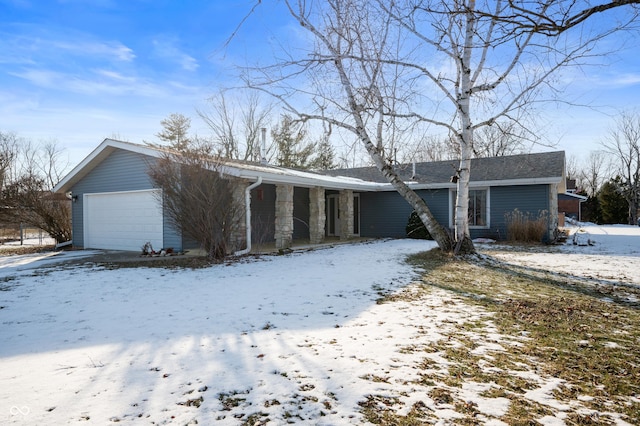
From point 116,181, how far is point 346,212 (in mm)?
8046

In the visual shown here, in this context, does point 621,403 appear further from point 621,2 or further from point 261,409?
point 621,2

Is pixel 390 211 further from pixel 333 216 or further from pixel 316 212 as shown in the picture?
pixel 316 212

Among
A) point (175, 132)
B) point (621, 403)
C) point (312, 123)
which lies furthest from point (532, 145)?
point (175, 132)

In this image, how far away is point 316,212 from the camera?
1298cm

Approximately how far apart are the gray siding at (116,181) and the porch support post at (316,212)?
14.7 feet

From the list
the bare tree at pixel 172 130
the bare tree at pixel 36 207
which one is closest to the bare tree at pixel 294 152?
the bare tree at pixel 172 130

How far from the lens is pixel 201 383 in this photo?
2.73m

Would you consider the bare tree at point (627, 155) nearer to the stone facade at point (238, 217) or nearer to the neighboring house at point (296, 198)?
the neighboring house at point (296, 198)

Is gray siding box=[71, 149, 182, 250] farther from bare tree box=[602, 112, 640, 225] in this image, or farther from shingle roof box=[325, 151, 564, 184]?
bare tree box=[602, 112, 640, 225]

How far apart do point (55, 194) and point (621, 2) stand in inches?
Result: 663

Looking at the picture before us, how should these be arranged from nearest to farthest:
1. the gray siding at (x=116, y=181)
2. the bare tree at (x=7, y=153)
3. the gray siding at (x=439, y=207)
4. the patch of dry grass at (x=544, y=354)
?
the patch of dry grass at (x=544, y=354) < the gray siding at (x=116, y=181) < the gray siding at (x=439, y=207) < the bare tree at (x=7, y=153)

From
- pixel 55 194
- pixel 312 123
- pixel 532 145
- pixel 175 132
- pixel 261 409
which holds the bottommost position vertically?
pixel 261 409

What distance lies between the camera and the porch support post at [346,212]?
14578 mm

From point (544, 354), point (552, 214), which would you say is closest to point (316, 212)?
point (552, 214)
